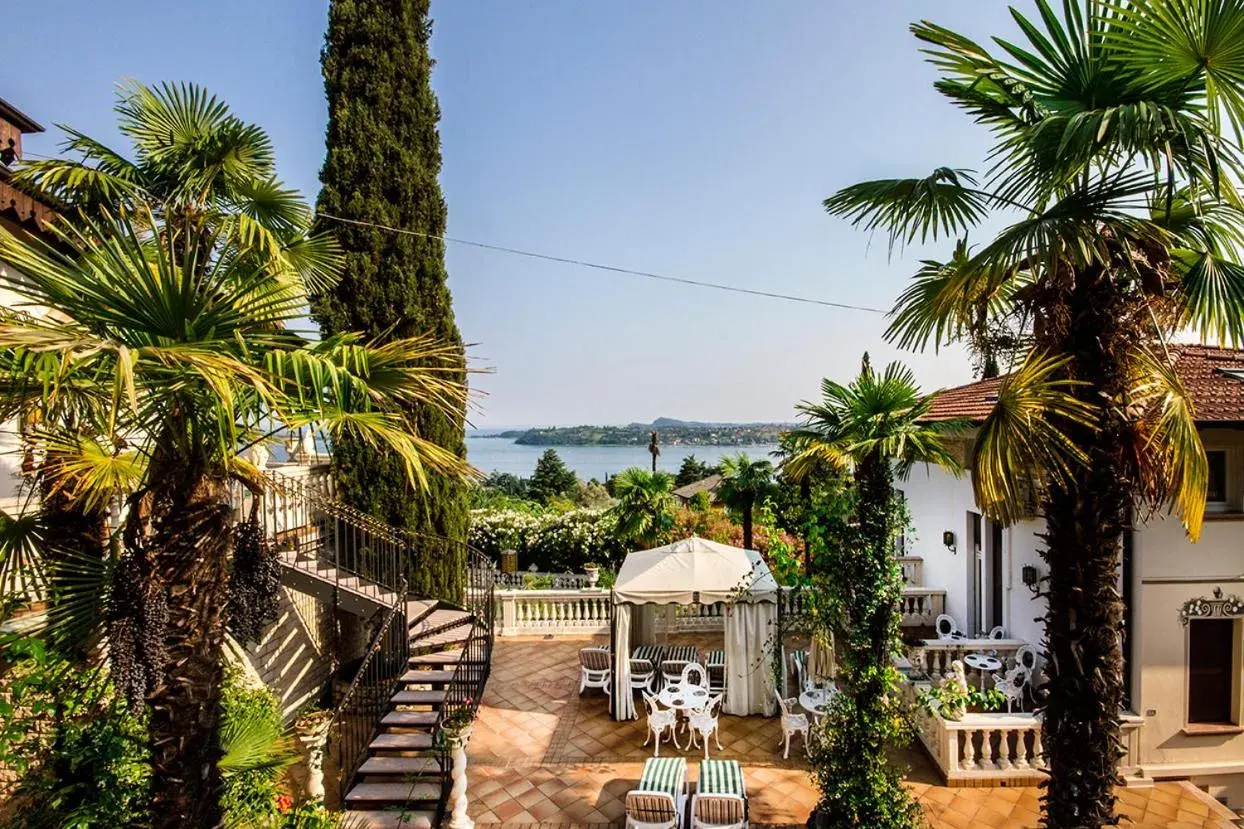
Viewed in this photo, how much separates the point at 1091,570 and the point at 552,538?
15.0m

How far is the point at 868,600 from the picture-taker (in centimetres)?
562

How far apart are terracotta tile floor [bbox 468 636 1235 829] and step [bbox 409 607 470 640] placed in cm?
139

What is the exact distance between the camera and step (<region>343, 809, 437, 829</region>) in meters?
6.39

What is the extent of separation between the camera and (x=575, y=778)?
757 cm

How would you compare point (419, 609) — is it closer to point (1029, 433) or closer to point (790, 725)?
point (790, 725)

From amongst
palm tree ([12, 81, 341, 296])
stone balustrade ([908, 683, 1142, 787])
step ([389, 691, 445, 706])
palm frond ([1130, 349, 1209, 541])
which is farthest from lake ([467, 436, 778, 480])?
stone balustrade ([908, 683, 1142, 787])

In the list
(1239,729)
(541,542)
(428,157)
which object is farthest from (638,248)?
(1239,729)

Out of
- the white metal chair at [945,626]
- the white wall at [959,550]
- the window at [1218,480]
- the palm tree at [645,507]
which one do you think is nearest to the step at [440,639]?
the palm tree at [645,507]

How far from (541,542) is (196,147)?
45.5 feet

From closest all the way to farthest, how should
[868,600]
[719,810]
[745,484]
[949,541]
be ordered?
[868,600] < [719,810] < [949,541] < [745,484]

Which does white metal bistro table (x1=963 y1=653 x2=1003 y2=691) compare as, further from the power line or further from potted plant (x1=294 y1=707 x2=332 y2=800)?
potted plant (x1=294 y1=707 x2=332 y2=800)

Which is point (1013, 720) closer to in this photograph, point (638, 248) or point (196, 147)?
point (638, 248)

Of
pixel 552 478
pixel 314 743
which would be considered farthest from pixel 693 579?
pixel 552 478

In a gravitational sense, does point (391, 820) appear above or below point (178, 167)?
below
